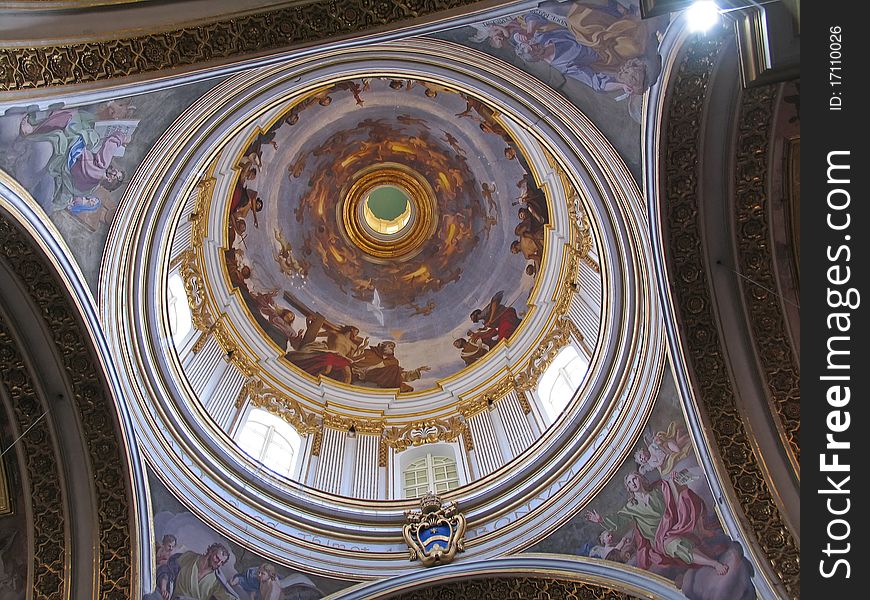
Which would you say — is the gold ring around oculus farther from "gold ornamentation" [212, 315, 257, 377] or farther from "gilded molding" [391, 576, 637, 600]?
"gilded molding" [391, 576, 637, 600]

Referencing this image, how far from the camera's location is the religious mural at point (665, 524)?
9930mm

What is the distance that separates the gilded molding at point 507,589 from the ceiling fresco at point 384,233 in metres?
6.27

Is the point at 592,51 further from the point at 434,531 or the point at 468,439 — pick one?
the point at 468,439

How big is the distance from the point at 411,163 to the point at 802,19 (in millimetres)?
14618

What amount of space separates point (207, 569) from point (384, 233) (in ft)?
35.3

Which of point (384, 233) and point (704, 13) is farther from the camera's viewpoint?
point (384, 233)

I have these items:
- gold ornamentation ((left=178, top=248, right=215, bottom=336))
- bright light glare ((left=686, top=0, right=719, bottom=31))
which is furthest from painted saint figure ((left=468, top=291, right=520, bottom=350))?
bright light glare ((left=686, top=0, right=719, bottom=31))

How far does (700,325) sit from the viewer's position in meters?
10.2

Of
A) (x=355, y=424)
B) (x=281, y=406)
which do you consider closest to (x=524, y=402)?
(x=355, y=424)

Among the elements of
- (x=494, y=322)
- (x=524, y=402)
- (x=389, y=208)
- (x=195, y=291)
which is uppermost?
(x=389, y=208)

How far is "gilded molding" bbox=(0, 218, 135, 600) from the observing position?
9.59 meters

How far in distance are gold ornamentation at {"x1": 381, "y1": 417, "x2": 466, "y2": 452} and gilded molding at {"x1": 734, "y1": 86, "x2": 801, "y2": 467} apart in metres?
6.81

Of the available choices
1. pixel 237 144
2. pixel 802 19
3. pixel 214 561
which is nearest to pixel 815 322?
pixel 802 19

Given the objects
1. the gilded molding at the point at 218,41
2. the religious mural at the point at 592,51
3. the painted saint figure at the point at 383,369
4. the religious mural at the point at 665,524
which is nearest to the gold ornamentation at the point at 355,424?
the painted saint figure at the point at 383,369
